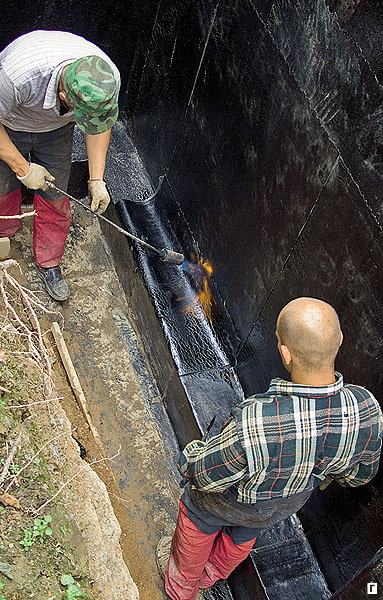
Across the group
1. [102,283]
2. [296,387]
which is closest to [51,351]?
[102,283]

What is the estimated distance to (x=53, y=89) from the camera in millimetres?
3426

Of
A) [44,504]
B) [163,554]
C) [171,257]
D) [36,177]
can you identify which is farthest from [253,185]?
[163,554]

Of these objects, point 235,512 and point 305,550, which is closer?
point 235,512

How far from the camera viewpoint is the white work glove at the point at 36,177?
387cm

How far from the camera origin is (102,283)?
4.84 metres

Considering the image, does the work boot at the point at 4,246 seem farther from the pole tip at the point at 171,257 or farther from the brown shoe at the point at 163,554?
the brown shoe at the point at 163,554

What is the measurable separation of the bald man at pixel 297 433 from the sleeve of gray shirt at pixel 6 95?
2.11 m

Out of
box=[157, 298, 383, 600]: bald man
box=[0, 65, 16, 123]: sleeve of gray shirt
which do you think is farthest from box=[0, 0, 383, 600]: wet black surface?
box=[0, 65, 16, 123]: sleeve of gray shirt

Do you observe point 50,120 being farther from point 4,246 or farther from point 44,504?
point 44,504

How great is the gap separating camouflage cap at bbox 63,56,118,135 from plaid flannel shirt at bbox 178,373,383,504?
186 centimetres

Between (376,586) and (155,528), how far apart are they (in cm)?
154

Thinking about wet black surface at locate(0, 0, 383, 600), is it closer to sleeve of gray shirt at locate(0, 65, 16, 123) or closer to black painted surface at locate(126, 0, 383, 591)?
black painted surface at locate(126, 0, 383, 591)

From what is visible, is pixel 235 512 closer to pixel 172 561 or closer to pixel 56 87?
pixel 172 561

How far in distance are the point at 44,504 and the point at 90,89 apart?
2.16 metres
